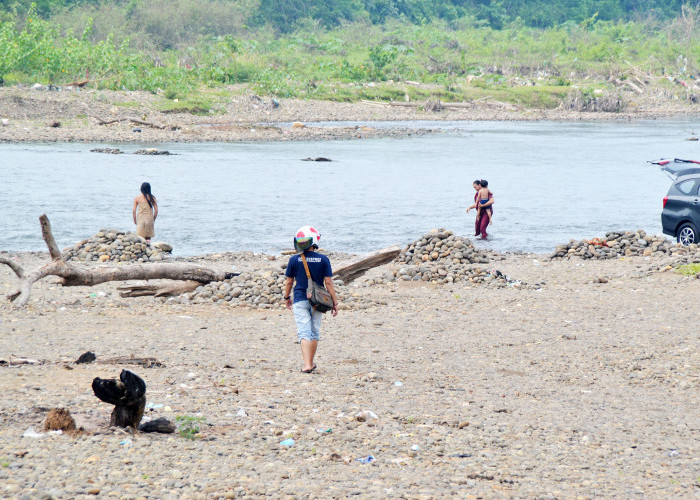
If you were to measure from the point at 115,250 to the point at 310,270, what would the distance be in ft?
29.4

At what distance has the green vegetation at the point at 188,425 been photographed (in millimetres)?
6586

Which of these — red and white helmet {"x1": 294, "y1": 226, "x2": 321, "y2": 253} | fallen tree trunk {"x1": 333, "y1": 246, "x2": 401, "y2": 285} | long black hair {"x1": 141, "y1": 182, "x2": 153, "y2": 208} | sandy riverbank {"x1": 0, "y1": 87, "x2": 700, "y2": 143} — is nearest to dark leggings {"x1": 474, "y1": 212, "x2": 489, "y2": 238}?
fallen tree trunk {"x1": 333, "y1": 246, "x2": 401, "y2": 285}

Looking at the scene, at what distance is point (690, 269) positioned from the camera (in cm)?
1545

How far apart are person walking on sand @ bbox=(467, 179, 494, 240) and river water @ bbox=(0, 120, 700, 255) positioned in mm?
473

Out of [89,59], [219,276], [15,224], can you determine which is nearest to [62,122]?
[89,59]

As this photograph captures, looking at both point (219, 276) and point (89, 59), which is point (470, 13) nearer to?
point (89, 59)

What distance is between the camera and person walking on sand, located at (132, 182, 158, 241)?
695 inches

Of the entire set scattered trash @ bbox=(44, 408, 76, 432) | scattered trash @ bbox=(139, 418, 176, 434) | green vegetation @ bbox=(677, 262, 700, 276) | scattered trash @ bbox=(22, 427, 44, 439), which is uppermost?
scattered trash @ bbox=(44, 408, 76, 432)

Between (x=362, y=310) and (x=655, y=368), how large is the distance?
187 inches

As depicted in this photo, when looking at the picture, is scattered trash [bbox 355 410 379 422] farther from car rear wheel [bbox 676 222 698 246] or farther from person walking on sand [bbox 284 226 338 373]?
A: car rear wheel [bbox 676 222 698 246]

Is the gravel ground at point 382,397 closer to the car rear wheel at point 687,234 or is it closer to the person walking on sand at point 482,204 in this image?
the car rear wheel at point 687,234

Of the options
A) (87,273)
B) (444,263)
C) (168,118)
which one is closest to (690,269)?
(444,263)

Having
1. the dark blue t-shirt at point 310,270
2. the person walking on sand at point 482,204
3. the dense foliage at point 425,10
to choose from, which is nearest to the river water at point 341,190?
the person walking on sand at point 482,204

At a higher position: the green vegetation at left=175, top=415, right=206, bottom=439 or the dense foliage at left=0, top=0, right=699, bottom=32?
the dense foliage at left=0, top=0, right=699, bottom=32
